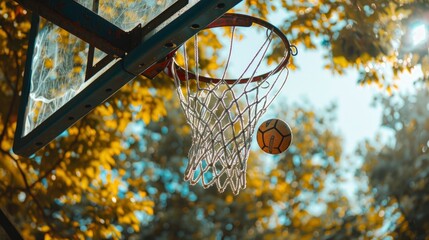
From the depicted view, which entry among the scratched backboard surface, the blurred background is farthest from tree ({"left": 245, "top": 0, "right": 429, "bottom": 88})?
the scratched backboard surface

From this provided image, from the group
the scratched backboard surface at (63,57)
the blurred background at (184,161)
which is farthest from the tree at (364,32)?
the scratched backboard surface at (63,57)

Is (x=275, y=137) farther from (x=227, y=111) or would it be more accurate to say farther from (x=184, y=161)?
(x=184, y=161)

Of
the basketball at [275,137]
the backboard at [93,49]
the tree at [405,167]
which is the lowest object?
the backboard at [93,49]

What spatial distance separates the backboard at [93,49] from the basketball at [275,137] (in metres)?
1.49

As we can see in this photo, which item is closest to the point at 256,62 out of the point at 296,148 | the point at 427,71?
the point at 427,71

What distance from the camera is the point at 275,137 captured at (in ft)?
17.8

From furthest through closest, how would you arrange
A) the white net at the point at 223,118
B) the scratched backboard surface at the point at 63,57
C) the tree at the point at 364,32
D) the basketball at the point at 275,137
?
the tree at the point at 364,32
the basketball at the point at 275,137
the white net at the point at 223,118
the scratched backboard surface at the point at 63,57

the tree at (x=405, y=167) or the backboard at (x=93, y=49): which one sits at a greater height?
the tree at (x=405, y=167)

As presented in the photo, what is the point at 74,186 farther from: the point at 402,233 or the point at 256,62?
the point at 402,233

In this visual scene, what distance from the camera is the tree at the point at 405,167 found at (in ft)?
37.6

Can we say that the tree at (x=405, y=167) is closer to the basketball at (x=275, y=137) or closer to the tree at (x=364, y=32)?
the tree at (x=364, y=32)

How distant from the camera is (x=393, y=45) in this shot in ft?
26.8

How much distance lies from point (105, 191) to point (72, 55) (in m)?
4.49

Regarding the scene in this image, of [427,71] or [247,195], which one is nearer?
[427,71]
